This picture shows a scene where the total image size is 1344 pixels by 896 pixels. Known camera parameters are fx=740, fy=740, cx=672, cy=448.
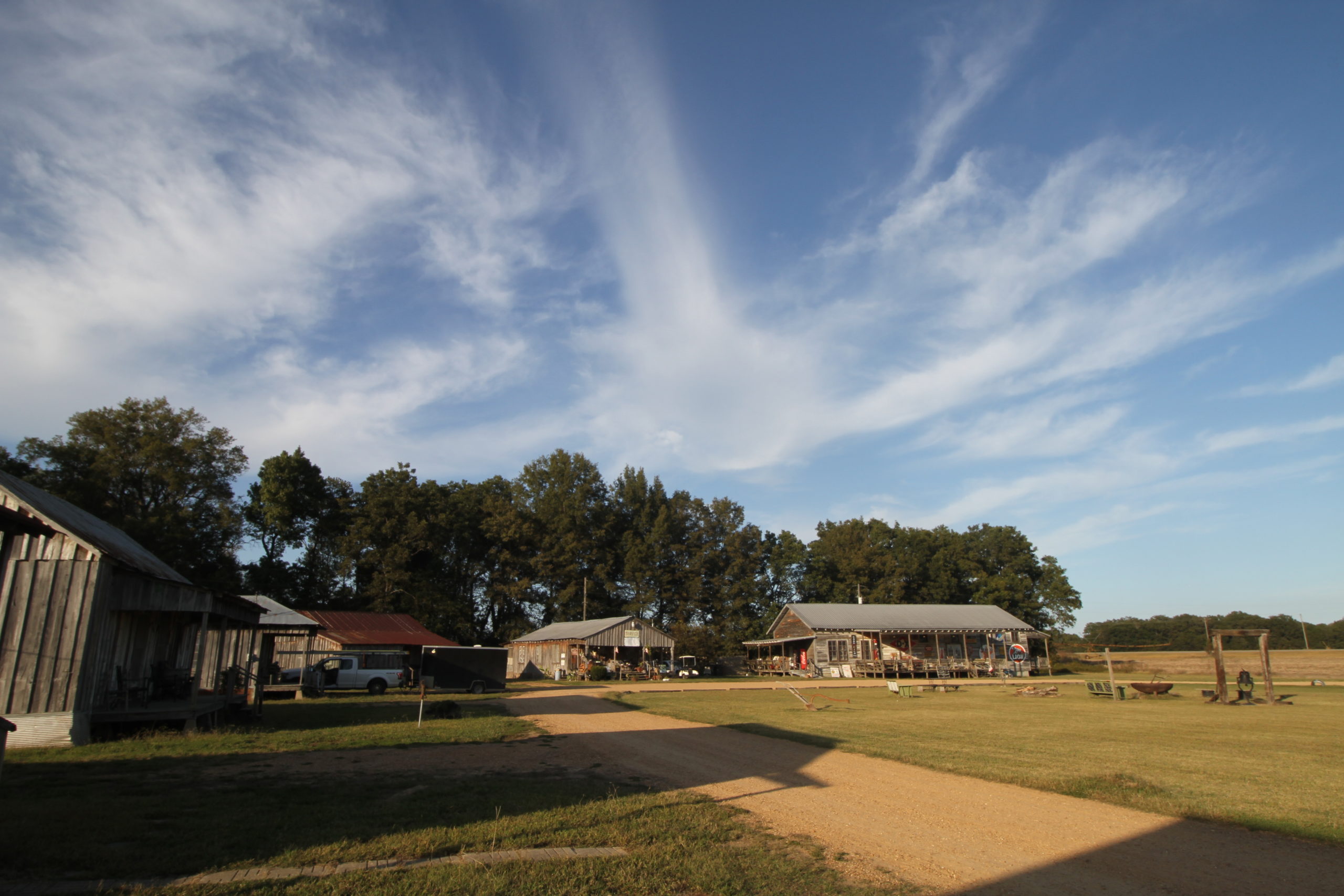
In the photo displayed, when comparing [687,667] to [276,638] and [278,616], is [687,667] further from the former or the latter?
[278,616]

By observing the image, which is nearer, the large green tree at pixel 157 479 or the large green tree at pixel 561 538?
the large green tree at pixel 157 479

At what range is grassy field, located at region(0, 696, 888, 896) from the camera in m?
5.61

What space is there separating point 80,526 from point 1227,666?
193ft

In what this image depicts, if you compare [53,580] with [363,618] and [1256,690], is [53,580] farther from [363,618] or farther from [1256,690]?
[1256,690]

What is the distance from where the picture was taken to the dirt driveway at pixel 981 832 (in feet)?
18.9

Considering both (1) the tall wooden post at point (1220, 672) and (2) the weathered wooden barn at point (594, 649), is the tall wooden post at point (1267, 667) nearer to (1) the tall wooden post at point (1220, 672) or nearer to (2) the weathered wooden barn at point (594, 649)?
(1) the tall wooden post at point (1220, 672)

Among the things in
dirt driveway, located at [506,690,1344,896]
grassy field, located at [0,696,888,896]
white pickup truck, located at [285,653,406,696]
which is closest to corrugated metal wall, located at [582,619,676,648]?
white pickup truck, located at [285,653,406,696]

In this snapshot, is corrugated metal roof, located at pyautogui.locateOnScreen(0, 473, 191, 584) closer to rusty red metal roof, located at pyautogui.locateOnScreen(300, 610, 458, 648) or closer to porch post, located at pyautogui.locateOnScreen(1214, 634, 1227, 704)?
rusty red metal roof, located at pyautogui.locateOnScreen(300, 610, 458, 648)

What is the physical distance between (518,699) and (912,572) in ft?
201

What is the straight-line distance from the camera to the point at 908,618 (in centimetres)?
5347

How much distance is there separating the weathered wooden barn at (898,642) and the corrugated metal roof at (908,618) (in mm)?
71

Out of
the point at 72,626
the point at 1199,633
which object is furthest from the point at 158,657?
the point at 1199,633

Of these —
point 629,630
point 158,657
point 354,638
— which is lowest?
point 158,657

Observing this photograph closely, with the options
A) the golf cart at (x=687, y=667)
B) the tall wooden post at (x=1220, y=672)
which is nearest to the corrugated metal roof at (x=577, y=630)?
the golf cart at (x=687, y=667)
